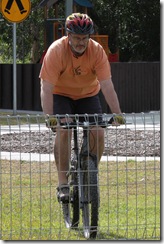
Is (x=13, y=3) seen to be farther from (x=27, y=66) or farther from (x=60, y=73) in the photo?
(x=60, y=73)

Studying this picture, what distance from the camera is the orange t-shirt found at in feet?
22.2

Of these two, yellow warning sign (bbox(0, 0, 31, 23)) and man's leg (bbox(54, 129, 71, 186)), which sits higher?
yellow warning sign (bbox(0, 0, 31, 23))

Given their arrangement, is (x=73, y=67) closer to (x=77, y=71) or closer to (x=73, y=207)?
(x=77, y=71)

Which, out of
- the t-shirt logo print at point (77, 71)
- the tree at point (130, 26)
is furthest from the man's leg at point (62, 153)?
the tree at point (130, 26)

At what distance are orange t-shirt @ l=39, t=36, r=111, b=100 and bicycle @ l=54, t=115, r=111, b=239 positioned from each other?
0.41m

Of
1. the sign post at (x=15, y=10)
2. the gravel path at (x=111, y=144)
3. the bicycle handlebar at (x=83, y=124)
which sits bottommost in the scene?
the gravel path at (x=111, y=144)

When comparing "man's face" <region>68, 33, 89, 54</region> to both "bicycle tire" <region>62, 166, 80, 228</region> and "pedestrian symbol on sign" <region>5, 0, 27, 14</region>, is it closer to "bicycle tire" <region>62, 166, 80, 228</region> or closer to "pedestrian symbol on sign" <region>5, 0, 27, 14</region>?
"bicycle tire" <region>62, 166, 80, 228</region>

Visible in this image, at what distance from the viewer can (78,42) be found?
22.1 ft

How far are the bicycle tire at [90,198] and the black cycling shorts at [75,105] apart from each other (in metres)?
0.60

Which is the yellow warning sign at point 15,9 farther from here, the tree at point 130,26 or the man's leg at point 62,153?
the tree at point 130,26

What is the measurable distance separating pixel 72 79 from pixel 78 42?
0.35 metres

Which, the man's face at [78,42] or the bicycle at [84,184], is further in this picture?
the man's face at [78,42]

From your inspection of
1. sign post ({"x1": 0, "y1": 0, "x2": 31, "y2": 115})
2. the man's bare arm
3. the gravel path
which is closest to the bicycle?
the man's bare arm

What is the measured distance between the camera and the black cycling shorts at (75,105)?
7062 mm
